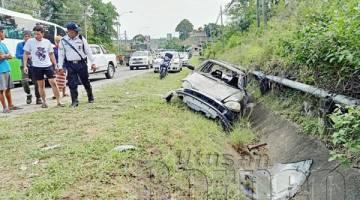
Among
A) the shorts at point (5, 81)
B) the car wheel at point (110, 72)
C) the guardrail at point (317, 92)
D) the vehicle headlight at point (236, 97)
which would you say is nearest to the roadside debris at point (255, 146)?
the guardrail at point (317, 92)

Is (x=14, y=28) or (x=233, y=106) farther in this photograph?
(x=14, y=28)

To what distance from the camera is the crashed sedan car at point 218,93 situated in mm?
6644

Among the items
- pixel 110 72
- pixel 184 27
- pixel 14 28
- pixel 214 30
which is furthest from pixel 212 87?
pixel 184 27

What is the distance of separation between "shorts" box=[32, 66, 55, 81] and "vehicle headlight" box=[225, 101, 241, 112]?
3.95 m

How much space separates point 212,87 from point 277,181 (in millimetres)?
3566

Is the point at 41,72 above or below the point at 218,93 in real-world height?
above

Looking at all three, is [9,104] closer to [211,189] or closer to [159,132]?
[159,132]

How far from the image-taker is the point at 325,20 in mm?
5504

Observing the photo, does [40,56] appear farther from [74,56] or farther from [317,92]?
[317,92]

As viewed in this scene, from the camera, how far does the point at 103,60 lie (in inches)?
669

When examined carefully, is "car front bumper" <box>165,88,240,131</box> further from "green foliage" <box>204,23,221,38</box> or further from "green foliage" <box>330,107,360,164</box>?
"green foliage" <box>204,23,221,38</box>

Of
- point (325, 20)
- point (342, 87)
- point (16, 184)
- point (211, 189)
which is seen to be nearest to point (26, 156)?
point (16, 184)

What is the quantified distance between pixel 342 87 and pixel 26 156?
3.93m

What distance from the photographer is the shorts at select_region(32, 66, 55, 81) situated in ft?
24.8
